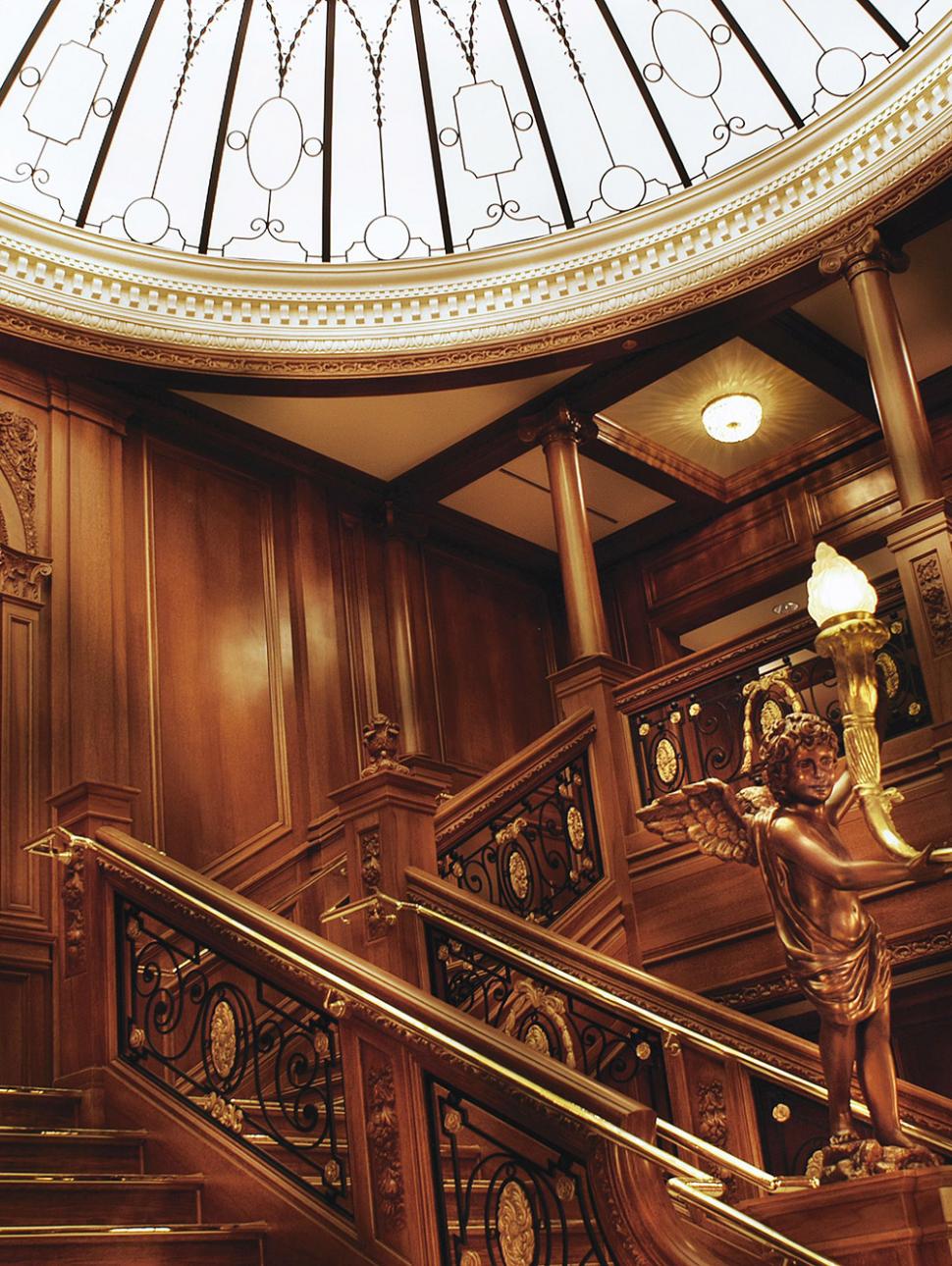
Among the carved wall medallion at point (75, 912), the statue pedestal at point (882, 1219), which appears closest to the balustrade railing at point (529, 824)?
the carved wall medallion at point (75, 912)

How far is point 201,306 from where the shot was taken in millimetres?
9531

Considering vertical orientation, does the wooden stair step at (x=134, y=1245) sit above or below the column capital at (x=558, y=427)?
below

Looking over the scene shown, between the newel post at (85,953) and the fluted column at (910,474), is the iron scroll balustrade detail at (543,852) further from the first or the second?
the fluted column at (910,474)

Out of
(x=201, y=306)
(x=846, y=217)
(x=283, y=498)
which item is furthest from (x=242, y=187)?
(x=846, y=217)

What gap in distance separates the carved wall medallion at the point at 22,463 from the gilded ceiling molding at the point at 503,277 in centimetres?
57

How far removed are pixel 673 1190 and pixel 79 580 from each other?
244 inches

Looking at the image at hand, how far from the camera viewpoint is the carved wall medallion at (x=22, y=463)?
8805mm

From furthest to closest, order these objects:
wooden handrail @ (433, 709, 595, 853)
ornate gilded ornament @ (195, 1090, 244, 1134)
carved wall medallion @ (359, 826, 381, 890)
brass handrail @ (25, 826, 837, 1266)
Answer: wooden handrail @ (433, 709, 595, 853)
carved wall medallion @ (359, 826, 381, 890)
ornate gilded ornament @ (195, 1090, 244, 1134)
brass handrail @ (25, 826, 837, 1266)

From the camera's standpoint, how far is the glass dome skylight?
8.95 meters

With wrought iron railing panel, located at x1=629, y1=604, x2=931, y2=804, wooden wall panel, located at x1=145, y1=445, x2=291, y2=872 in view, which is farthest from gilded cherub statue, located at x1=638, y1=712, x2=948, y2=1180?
wooden wall panel, located at x1=145, y1=445, x2=291, y2=872

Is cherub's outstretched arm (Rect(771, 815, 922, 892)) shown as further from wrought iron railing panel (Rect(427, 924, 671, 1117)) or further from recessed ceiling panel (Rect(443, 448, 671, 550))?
recessed ceiling panel (Rect(443, 448, 671, 550))

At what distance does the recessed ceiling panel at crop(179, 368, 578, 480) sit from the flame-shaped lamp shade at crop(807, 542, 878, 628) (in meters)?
5.54

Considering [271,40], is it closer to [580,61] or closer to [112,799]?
[580,61]

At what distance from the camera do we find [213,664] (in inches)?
381
